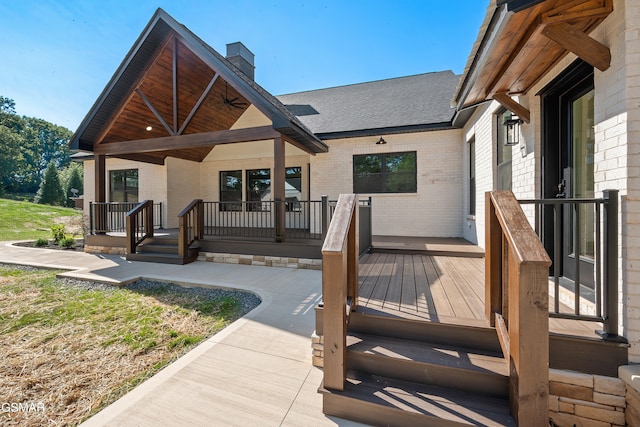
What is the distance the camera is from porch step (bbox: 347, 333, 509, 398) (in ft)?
6.11

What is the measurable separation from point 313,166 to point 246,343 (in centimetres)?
658

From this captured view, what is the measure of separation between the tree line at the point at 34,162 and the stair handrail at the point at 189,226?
1370 centimetres

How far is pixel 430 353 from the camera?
209 centimetres

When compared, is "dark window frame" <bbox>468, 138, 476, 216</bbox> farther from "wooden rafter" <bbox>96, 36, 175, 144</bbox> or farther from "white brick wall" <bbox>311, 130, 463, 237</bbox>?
"wooden rafter" <bbox>96, 36, 175, 144</bbox>

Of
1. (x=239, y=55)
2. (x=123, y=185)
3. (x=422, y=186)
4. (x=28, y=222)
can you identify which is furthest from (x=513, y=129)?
(x=28, y=222)

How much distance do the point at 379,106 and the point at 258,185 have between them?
5.06 meters

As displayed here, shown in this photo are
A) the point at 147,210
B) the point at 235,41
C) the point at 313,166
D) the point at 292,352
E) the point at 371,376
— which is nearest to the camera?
the point at 371,376

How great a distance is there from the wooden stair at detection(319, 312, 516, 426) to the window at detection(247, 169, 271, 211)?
26.7 feet

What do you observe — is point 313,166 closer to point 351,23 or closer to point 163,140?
point 163,140

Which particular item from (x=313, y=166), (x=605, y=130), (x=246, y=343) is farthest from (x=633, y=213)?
(x=313, y=166)

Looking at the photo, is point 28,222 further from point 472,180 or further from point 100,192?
point 472,180

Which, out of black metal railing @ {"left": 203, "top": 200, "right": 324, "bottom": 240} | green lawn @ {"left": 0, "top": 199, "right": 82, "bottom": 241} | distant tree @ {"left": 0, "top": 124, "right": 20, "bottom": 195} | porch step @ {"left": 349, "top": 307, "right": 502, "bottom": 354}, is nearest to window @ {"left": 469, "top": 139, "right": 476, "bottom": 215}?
black metal railing @ {"left": 203, "top": 200, "right": 324, "bottom": 240}

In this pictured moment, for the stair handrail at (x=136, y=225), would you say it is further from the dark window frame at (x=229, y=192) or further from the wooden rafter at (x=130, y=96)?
the dark window frame at (x=229, y=192)

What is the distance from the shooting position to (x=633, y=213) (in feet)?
6.13
